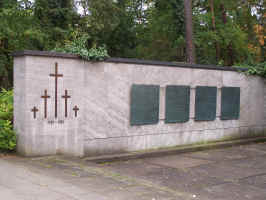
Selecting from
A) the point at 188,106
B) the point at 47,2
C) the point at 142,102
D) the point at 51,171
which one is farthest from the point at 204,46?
the point at 51,171

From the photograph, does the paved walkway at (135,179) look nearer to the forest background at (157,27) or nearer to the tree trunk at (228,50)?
the forest background at (157,27)

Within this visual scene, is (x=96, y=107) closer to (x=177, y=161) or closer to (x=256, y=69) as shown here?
Answer: (x=177, y=161)

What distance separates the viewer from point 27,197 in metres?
5.58

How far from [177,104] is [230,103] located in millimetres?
2514

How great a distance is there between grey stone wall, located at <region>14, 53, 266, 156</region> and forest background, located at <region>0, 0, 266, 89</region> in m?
9.14

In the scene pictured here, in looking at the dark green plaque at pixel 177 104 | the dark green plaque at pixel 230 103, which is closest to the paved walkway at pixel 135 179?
the dark green plaque at pixel 177 104

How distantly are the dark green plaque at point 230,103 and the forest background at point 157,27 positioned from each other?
701 cm

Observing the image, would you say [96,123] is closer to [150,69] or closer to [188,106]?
[150,69]

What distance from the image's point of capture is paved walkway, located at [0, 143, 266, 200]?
5988 millimetres

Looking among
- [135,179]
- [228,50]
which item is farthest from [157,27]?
[135,179]

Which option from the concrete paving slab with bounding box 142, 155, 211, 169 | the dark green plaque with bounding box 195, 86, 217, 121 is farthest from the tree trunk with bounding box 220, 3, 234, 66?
the concrete paving slab with bounding box 142, 155, 211, 169

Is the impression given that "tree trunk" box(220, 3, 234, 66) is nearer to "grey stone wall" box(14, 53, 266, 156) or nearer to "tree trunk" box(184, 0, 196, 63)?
"tree trunk" box(184, 0, 196, 63)

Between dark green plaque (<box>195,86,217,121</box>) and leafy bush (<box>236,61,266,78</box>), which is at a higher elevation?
leafy bush (<box>236,61,266,78</box>)

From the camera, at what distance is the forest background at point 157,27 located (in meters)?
20.0
